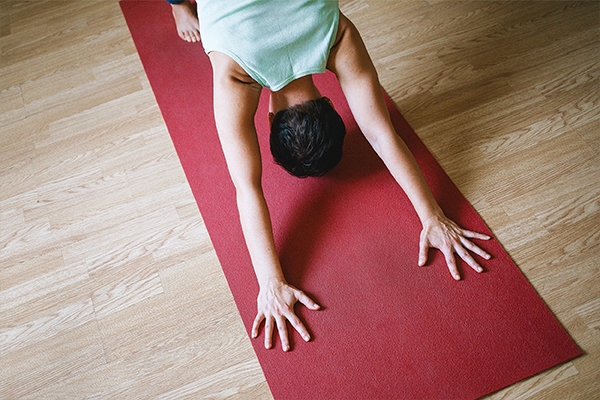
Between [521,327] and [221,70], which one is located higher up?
[221,70]

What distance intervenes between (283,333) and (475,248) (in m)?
0.66

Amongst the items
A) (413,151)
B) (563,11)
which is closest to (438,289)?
(413,151)

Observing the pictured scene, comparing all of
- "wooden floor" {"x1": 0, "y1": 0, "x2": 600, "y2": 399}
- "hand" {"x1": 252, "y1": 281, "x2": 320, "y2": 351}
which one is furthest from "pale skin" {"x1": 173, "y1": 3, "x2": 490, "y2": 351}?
"wooden floor" {"x1": 0, "y1": 0, "x2": 600, "y2": 399}

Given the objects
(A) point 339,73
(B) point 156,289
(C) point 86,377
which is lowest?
(C) point 86,377

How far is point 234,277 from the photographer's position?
152 cm

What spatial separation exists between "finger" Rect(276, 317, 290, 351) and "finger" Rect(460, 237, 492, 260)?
626 mm

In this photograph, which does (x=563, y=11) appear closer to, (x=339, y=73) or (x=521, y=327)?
(x=339, y=73)

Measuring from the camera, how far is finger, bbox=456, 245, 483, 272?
1418 millimetres

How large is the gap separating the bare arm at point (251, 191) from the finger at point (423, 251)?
1.21 feet

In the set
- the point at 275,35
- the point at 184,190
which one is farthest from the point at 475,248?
the point at 184,190

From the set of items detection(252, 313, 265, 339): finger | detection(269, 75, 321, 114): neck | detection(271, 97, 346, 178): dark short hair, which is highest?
detection(269, 75, 321, 114): neck

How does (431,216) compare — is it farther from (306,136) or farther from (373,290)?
(306,136)

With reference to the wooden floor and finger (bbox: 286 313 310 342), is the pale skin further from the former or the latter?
the wooden floor

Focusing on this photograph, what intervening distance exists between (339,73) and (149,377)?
1108mm
